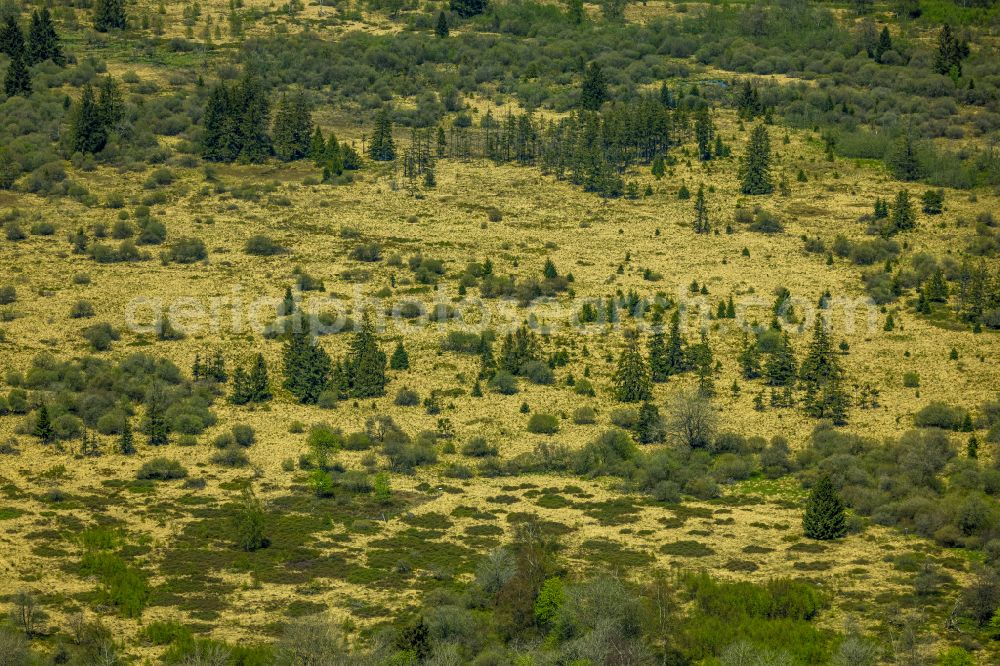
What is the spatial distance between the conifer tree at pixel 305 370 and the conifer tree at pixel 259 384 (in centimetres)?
141

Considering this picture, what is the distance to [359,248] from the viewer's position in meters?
121

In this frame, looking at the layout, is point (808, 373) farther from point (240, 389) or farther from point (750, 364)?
point (240, 389)

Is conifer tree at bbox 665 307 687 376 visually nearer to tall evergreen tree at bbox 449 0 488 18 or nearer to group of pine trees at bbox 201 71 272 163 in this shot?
group of pine trees at bbox 201 71 272 163

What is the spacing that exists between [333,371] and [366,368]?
2.24 m

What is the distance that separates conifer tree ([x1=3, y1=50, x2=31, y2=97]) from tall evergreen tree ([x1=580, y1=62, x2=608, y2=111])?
52.1 meters

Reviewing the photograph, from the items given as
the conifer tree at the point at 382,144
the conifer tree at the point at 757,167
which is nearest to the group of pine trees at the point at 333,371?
the conifer tree at the point at 757,167

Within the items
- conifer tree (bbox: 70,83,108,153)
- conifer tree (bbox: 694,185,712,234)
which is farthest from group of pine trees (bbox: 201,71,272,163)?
conifer tree (bbox: 694,185,712,234)

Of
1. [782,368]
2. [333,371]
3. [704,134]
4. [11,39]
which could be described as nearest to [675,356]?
[782,368]

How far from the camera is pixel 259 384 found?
9788 cm

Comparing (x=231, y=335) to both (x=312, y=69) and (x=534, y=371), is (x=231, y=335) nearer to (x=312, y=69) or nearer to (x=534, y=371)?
(x=534, y=371)

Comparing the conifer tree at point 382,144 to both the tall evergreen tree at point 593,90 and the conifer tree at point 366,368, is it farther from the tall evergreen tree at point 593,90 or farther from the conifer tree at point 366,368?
the conifer tree at point 366,368

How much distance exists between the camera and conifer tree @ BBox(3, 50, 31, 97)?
15038 cm

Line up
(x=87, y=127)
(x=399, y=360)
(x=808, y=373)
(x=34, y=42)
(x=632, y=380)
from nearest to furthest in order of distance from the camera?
(x=632, y=380), (x=808, y=373), (x=399, y=360), (x=87, y=127), (x=34, y=42)

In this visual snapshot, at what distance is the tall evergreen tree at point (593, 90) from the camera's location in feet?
511
